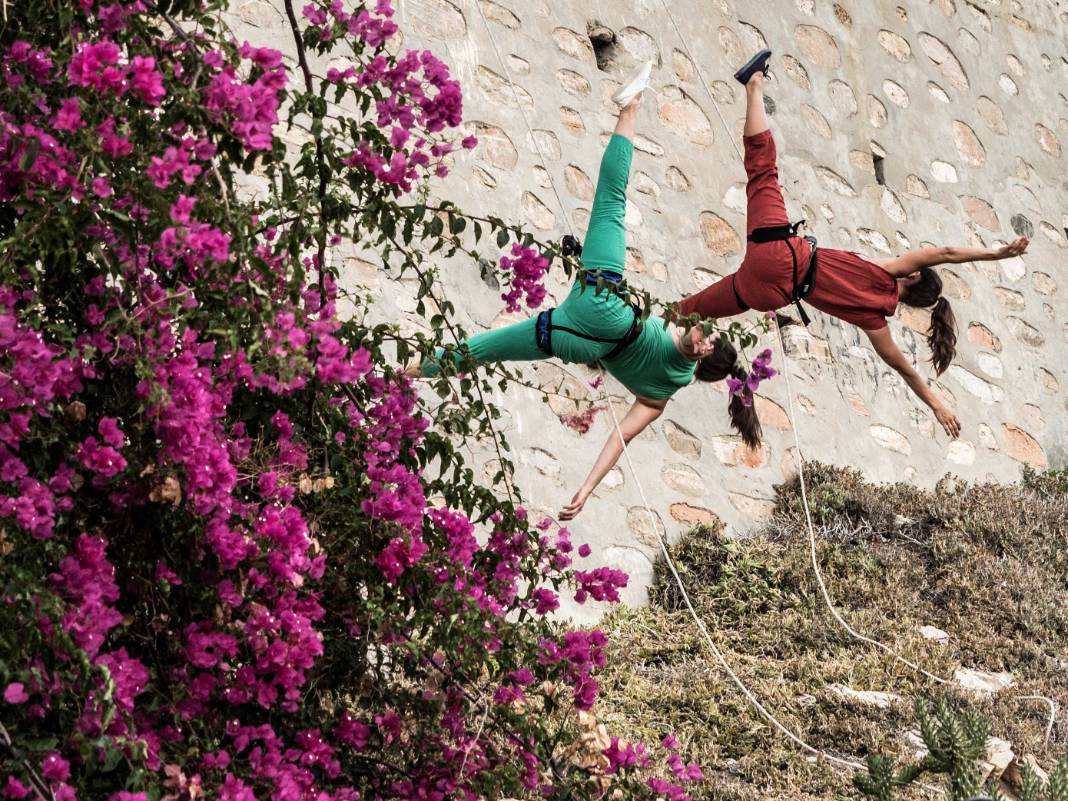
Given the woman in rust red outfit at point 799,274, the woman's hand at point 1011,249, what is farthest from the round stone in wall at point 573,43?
the woman's hand at point 1011,249

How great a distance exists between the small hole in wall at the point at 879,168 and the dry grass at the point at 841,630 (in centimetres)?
183

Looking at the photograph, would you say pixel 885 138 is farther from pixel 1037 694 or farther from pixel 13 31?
pixel 13 31

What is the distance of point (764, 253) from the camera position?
5289 millimetres

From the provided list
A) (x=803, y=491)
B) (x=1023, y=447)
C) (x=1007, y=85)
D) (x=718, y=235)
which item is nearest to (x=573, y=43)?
(x=718, y=235)

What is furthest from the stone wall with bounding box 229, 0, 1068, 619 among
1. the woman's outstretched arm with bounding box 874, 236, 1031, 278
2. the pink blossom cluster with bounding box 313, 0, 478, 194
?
the pink blossom cluster with bounding box 313, 0, 478, 194

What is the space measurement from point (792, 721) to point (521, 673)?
6.25 feet

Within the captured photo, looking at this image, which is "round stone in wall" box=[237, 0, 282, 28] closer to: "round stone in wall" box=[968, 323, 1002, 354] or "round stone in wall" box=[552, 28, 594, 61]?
"round stone in wall" box=[552, 28, 594, 61]

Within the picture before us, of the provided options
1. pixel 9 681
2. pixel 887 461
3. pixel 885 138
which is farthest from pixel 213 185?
pixel 885 138

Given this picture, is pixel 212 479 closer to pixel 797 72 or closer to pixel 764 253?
pixel 764 253

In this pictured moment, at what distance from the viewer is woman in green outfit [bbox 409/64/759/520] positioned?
4.48 m

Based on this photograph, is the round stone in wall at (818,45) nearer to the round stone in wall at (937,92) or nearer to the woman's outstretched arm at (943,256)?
the round stone in wall at (937,92)

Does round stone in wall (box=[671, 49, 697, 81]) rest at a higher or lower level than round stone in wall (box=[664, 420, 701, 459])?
higher

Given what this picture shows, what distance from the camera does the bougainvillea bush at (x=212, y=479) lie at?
7.67 ft

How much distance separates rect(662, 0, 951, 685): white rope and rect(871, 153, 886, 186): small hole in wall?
1.19m
